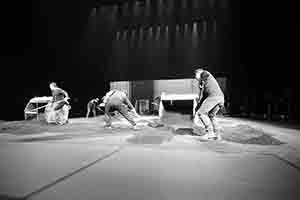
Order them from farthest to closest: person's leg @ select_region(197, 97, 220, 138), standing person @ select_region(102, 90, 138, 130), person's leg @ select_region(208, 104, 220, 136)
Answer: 1. standing person @ select_region(102, 90, 138, 130)
2. person's leg @ select_region(208, 104, 220, 136)
3. person's leg @ select_region(197, 97, 220, 138)

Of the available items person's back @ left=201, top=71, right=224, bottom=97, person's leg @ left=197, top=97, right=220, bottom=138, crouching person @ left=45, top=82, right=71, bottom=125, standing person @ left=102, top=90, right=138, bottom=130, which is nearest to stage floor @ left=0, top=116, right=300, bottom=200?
person's leg @ left=197, top=97, right=220, bottom=138

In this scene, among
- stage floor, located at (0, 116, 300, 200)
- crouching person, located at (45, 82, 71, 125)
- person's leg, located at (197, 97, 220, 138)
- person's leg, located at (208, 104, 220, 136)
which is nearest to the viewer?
stage floor, located at (0, 116, 300, 200)

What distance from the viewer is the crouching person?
510cm

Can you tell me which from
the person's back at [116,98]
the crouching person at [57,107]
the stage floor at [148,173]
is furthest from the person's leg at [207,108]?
the crouching person at [57,107]

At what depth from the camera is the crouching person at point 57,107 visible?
5.10 meters

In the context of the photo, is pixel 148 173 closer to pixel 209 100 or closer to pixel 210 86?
pixel 209 100

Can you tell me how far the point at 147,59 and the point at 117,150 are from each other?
26.8 ft

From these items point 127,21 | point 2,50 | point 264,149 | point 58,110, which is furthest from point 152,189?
point 127,21

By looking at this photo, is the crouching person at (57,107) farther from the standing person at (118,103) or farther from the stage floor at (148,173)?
the stage floor at (148,173)

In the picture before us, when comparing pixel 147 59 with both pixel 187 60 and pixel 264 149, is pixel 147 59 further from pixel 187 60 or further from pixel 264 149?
pixel 264 149

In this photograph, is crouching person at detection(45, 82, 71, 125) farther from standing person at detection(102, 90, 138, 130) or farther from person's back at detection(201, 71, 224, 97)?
person's back at detection(201, 71, 224, 97)

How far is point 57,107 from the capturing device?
5.23 metres

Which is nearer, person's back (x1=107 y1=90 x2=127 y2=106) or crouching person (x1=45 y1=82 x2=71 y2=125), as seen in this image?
person's back (x1=107 y1=90 x2=127 y2=106)

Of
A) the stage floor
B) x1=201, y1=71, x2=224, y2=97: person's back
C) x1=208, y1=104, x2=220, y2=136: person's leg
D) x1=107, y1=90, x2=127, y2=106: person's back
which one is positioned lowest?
the stage floor
